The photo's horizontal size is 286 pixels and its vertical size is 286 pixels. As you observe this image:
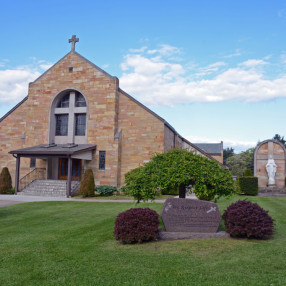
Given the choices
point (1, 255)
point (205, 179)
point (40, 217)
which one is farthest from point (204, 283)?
point (40, 217)

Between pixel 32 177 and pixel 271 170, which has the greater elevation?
pixel 271 170

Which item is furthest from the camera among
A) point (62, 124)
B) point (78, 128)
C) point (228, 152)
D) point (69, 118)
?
point (228, 152)

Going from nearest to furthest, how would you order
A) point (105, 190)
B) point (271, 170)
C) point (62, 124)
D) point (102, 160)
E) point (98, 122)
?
point (105, 190), point (102, 160), point (98, 122), point (62, 124), point (271, 170)

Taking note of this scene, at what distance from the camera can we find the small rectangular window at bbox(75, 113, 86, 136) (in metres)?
27.0

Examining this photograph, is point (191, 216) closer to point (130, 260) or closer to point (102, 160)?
point (130, 260)

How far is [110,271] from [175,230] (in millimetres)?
3194

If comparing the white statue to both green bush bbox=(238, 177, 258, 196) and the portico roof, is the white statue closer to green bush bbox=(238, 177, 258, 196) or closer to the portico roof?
green bush bbox=(238, 177, 258, 196)

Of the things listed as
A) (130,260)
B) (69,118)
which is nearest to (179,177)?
(130,260)

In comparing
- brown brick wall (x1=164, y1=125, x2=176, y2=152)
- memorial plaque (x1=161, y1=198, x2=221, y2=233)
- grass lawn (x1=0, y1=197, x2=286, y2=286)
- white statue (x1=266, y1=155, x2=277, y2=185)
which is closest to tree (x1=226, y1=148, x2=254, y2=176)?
white statue (x1=266, y1=155, x2=277, y2=185)

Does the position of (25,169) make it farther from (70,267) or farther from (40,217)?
(70,267)

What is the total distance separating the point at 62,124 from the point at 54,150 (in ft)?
15.5

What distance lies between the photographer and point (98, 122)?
2575cm

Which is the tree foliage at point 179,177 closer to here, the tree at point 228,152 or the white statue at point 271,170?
the white statue at point 271,170

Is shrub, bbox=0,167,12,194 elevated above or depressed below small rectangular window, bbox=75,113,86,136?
below
